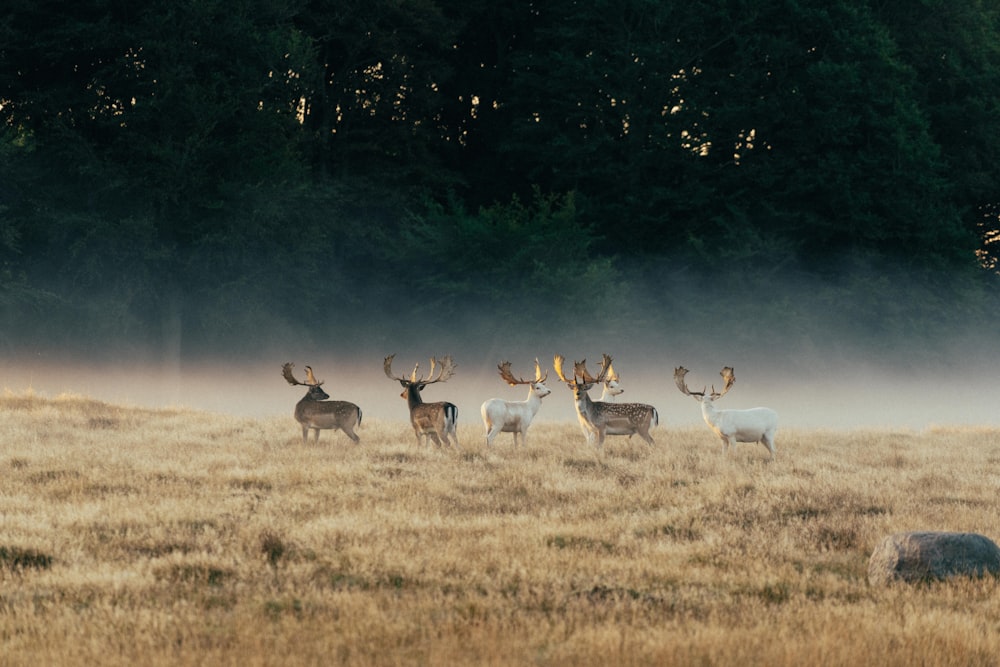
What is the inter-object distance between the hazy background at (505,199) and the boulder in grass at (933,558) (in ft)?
81.1

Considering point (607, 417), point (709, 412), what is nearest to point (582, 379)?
point (607, 417)

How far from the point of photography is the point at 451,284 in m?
40.4

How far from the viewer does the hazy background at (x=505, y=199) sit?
1414 inches

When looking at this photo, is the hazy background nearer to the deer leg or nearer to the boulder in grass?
the deer leg

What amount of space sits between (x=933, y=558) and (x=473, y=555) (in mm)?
3769

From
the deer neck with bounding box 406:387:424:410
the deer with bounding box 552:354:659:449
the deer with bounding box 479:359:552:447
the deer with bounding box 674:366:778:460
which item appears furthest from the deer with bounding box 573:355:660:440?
the deer neck with bounding box 406:387:424:410

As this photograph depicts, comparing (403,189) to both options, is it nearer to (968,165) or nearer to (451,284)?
(451,284)

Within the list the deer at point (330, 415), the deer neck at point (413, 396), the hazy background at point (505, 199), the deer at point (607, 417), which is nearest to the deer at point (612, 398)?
the deer at point (607, 417)

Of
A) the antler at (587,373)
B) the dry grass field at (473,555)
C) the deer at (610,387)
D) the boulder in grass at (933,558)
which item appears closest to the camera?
the dry grass field at (473,555)

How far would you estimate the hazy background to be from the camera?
35.9 m

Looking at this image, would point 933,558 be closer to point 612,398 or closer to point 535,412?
point 535,412

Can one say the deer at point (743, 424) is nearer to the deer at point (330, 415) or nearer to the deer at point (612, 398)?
the deer at point (612, 398)

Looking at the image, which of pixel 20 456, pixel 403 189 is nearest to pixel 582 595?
pixel 20 456

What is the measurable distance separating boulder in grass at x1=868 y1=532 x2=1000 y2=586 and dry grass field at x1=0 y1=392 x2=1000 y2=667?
18 cm
